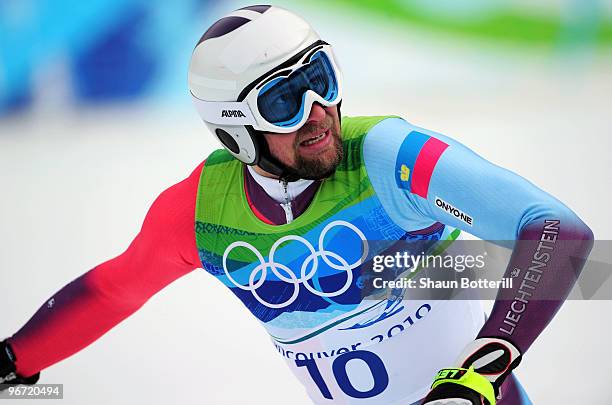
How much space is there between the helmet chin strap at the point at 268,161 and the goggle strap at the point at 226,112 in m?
0.04

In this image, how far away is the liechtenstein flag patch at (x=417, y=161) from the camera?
308cm

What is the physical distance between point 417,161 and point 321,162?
1.16ft

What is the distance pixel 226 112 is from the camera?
345 cm

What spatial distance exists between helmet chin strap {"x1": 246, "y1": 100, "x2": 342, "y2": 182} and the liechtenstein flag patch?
341mm

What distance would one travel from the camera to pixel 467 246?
3740 millimetres

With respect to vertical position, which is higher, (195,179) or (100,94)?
(195,179)

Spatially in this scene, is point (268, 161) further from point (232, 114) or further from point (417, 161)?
point (417, 161)

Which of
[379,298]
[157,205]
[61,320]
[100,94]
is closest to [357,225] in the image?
[379,298]

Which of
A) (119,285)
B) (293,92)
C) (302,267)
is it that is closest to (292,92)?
(293,92)

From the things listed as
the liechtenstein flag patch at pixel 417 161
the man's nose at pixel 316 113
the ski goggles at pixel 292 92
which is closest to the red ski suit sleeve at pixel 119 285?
the ski goggles at pixel 292 92

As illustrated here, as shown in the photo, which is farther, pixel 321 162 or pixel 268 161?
pixel 268 161

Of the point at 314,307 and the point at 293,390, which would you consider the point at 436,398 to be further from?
the point at 293,390

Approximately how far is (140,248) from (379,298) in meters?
0.96

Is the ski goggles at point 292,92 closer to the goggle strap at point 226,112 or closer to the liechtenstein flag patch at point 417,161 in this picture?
the goggle strap at point 226,112
